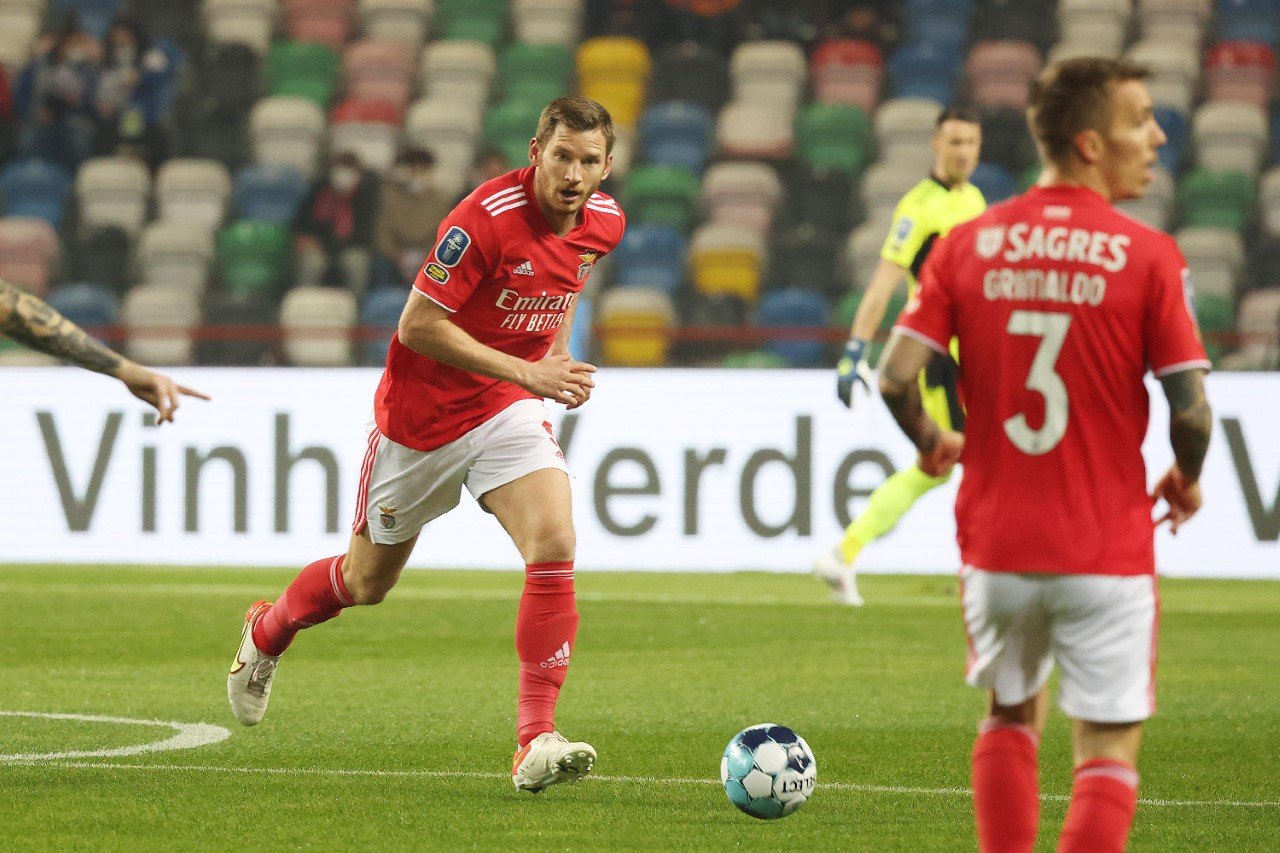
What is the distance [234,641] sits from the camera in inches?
368

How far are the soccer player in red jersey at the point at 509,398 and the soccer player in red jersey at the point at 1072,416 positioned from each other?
1.76 meters

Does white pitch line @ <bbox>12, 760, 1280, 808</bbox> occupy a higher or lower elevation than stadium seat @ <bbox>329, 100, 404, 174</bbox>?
lower

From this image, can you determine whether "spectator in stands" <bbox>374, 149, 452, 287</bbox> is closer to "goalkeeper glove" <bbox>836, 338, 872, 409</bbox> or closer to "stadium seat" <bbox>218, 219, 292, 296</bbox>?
"stadium seat" <bbox>218, 219, 292, 296</bbox>

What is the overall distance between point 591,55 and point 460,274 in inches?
530

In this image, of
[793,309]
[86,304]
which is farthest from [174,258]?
[793,309]

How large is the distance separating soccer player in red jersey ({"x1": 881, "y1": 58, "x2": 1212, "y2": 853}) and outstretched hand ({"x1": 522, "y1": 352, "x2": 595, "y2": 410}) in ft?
5.94

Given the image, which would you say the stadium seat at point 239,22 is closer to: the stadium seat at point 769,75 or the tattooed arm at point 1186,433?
the stadium seat at point 769,75

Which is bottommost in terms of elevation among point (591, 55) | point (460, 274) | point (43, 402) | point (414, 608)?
point (414, 608)

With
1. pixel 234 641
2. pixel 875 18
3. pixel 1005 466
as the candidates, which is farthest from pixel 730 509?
pixel 1005 466

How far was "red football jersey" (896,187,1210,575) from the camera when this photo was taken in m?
3.74

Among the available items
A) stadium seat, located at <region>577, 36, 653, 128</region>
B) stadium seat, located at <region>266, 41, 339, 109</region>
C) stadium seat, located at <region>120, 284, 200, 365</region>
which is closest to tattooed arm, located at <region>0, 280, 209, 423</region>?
stadium seat, located at <region>120, 284, 200, 365</region>

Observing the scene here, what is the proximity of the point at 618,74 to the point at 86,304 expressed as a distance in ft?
17.2

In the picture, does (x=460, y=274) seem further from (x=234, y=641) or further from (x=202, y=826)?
(x=234, y=641)

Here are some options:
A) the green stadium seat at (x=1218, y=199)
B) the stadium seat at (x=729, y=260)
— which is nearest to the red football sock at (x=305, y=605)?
the stadium seat at (x=729, y=260)
